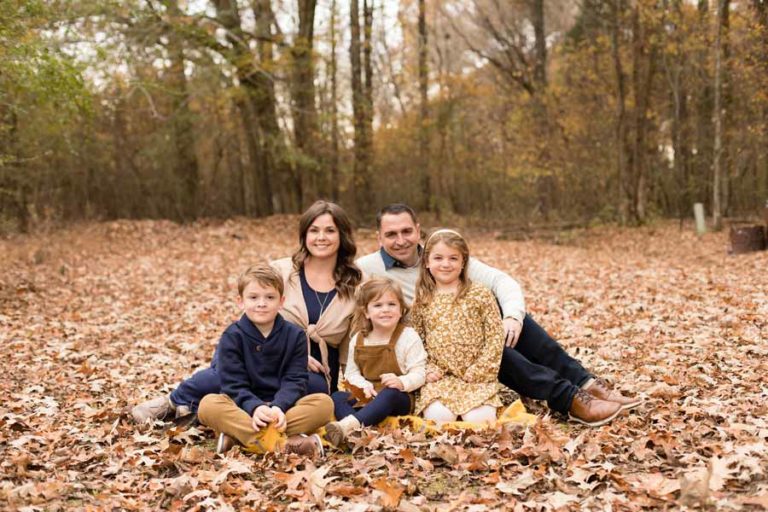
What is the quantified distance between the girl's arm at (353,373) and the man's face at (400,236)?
2.45ft

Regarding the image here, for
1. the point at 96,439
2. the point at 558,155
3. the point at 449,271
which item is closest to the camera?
the point at 96,439

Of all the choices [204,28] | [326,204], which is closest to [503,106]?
[204,28]

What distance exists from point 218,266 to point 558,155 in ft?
45.0

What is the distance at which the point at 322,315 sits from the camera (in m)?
5.21

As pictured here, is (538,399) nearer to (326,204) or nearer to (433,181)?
(326,204)

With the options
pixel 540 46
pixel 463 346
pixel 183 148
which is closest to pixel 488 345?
pixel 463 346

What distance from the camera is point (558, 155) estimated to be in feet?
81.0

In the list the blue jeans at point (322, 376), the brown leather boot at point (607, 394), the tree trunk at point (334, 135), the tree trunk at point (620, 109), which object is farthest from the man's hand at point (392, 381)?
the tree trunk at point (334, 135)

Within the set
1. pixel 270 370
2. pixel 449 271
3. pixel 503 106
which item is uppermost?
pixel 503 106

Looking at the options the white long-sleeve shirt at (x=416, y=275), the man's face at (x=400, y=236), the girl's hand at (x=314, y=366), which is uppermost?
→ the man's face at (x=400, y=236)

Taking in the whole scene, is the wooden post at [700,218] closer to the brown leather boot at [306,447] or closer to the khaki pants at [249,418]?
the khaki pants at [249,418]

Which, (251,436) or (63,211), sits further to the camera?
(63,211)

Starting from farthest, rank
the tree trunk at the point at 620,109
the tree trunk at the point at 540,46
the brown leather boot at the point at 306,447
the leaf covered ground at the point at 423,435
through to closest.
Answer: the tree trunk at the point at 540,46 < the tree trunk at the point at 620,109 < the brown leather boot at the point at 306,447 < the leaf covered ground at the point at 423,435

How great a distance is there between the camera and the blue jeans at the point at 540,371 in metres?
4.96
